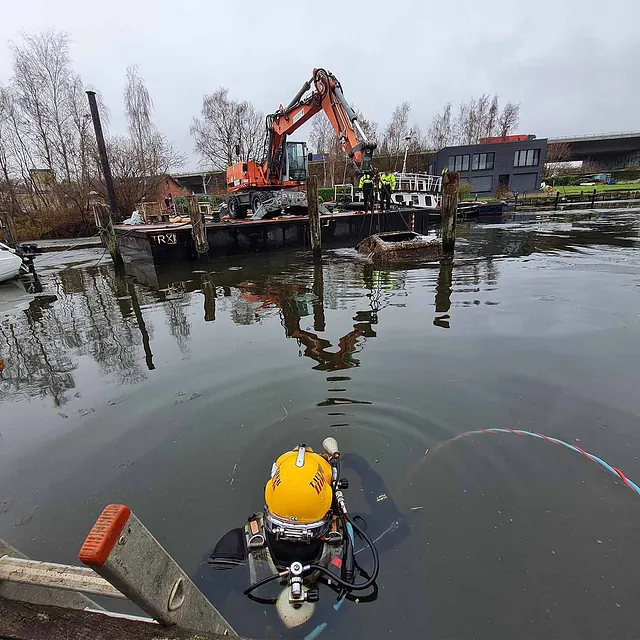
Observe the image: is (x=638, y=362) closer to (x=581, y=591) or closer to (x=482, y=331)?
(x=482, y=331)

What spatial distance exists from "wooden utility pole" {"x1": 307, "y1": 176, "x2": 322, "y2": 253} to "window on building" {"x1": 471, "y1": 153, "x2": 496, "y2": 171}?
130ft

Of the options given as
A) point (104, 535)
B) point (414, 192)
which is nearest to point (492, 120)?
point (414, 192)

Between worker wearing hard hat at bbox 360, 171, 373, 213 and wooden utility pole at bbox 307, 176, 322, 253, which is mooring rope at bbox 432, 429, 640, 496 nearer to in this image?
wooden utility pole at bbox 307, 176, 322, 253

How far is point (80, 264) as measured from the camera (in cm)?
1603

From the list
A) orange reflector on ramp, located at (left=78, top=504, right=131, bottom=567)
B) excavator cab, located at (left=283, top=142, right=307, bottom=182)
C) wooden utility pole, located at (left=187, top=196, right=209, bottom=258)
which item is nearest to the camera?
orange reflector on ramp, located at (left=78, top=504, right=131, bottom=567)

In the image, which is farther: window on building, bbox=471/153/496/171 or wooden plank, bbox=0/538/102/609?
window on building, bbox=471/153/496/171

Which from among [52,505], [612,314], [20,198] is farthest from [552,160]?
[52,505]

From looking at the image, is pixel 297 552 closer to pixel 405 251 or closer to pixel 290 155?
pixel 405 251

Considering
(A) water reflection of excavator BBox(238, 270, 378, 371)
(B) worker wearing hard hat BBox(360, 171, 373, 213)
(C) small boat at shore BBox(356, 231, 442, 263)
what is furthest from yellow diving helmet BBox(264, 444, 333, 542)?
(B) worker wearing hard hat BBox(360, 171, 373, 213)

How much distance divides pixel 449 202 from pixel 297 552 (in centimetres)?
1245

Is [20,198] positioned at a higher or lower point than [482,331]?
higher

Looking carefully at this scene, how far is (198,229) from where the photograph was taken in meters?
12.9

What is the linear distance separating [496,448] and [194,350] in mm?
4513

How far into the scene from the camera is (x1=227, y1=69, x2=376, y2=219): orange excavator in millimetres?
13797
